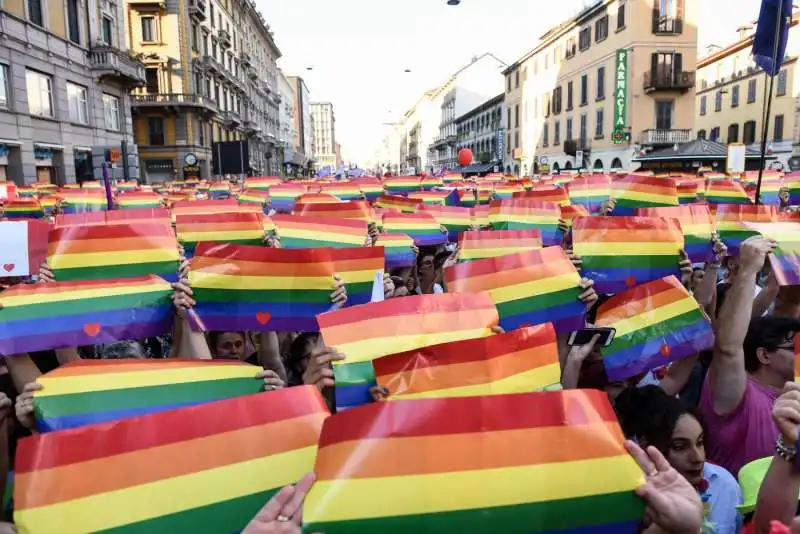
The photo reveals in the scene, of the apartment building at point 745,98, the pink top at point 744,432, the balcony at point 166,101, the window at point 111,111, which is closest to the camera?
the pink top at point 744,432

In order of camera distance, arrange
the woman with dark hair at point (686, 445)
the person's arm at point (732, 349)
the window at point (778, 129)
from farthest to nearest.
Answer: the window at point (778, 129), the person's arm at point (732, 349), the woman with dark hair at point (686, 445)

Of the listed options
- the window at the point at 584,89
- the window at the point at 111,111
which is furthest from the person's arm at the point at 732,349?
the window at the point at 584,89

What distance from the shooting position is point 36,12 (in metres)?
23.6

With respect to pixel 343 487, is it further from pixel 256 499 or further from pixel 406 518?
pixel 256 499

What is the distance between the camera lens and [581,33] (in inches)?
1714

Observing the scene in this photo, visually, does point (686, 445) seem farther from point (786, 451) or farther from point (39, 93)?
point (39, 93)

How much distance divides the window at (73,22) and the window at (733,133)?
4524cm

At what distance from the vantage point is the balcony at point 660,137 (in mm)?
37562

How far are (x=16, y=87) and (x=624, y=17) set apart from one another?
103 feet

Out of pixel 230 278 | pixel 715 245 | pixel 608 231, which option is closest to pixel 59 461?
pixel 230 278

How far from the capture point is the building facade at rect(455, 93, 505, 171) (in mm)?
61781

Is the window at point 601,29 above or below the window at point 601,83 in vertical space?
above

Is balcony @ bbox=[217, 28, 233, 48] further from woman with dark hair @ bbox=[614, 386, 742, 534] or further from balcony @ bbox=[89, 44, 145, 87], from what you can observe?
woman with dark hair @ bbox=[614, 386, 742, 534]

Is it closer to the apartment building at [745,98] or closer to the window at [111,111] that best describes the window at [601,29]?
the apartment building at [745,98]
